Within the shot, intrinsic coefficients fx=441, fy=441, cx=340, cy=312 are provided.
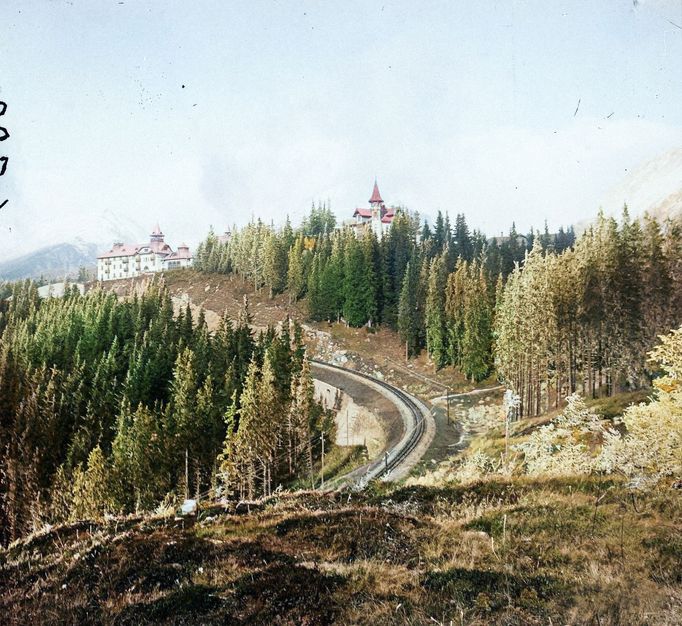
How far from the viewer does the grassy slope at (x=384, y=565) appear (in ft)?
20.9

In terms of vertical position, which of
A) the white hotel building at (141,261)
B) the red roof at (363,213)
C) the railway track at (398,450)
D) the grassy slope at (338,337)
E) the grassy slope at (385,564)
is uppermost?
the red roof at (363,213)

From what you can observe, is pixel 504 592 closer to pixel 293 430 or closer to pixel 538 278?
pixel 538 278

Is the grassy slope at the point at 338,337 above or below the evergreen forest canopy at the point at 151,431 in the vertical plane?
above

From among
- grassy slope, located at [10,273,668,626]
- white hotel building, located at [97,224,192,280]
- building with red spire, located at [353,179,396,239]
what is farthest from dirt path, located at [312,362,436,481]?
white hotel building, located at [97,224,192,280]

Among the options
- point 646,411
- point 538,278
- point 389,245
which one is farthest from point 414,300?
point 646,411

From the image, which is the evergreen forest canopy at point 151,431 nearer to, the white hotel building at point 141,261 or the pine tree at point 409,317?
the pine tree at point 409,317

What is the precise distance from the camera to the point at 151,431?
45.5 m

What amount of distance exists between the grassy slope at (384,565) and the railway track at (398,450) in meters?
25.1

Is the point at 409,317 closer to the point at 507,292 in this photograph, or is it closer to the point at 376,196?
the point at 507,292

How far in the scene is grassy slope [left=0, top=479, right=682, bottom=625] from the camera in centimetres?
636

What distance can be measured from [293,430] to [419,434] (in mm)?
15074

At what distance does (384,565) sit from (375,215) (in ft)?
511

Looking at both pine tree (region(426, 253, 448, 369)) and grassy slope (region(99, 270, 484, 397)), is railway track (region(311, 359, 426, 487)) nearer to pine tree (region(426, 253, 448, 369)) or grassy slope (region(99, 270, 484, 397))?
grassy slope (region(99, 270, 484, 397))

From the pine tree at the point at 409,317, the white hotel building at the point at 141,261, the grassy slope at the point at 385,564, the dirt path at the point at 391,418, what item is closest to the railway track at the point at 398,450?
the dirt path at the point at 391,418
